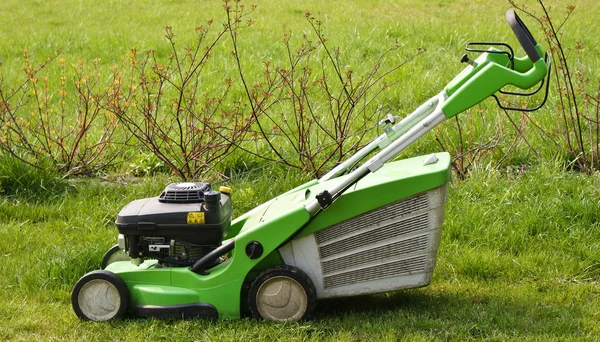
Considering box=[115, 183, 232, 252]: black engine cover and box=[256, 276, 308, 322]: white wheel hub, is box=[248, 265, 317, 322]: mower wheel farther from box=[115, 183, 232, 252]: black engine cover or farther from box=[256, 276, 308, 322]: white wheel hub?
box=[115, 183, 232, 252]: black engine cover

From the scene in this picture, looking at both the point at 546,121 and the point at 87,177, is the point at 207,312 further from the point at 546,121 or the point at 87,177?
the point at 546,121

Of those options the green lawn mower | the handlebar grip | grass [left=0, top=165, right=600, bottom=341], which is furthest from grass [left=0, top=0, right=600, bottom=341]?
the handlebar grip

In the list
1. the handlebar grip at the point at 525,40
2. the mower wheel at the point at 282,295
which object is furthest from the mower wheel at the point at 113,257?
the handlebar grip at the point at 525,40

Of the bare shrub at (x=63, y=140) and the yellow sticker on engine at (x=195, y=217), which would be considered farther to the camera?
the bare shrub at (x=63, y=140)

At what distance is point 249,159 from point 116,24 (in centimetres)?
591

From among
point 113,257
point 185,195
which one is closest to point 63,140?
point 113,257

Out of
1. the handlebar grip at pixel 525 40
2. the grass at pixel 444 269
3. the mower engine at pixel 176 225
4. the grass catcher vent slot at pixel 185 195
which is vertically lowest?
the grass at pixel 444 269

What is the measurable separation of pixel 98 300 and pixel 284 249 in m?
0.84

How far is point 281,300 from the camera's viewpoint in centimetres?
376

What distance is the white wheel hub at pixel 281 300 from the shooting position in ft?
12.3

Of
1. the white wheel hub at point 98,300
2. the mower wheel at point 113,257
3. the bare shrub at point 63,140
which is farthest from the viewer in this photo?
the bare shrub at point 63,140

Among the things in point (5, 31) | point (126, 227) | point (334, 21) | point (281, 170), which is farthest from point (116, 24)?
point (126, 227)

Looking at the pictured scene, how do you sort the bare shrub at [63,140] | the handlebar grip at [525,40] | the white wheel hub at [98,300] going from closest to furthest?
the handlebar grip at [525,40]
the white wheel hub at [98,300]
the bare shrub at [63,140]

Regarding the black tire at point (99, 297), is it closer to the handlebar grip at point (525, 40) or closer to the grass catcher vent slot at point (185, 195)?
the grass catcher vent slot at point (185, 195)
